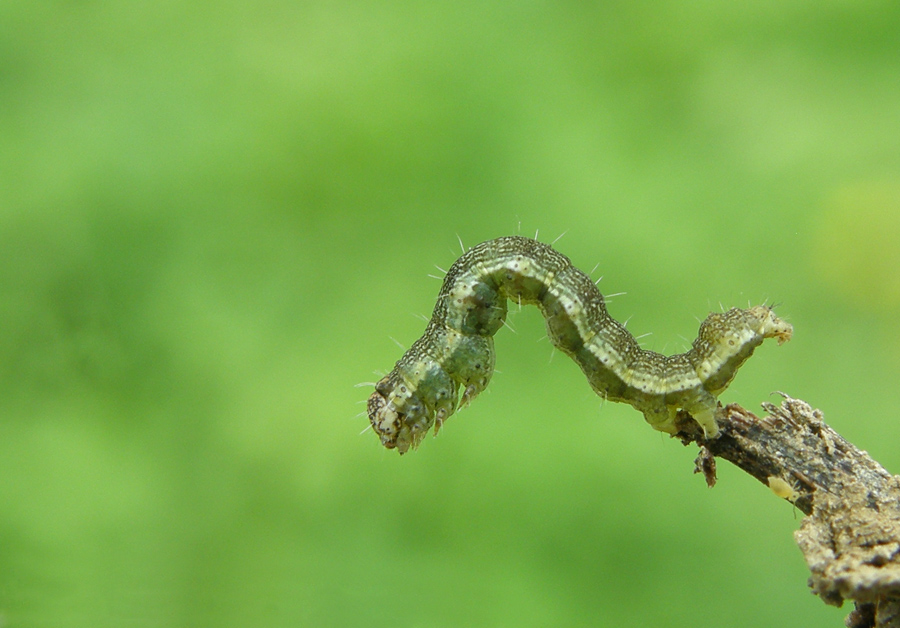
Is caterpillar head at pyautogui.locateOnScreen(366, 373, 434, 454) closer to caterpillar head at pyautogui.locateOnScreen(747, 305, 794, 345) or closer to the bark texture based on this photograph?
the bark texture

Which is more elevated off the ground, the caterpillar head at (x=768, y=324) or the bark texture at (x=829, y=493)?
the caterpillar head at (x=768, y=324)

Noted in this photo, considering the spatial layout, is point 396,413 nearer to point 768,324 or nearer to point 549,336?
point 549,336

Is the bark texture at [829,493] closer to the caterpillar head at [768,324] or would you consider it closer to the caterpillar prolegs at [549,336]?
the caterpillar prolegs at [549,336]

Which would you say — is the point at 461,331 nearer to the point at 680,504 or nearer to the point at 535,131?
the point at 680,504

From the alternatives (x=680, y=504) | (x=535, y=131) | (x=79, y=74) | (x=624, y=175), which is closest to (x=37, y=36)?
(x=79, y=74)

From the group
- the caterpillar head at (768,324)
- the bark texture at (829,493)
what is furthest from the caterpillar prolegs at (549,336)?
the bark texture at (829,493)
